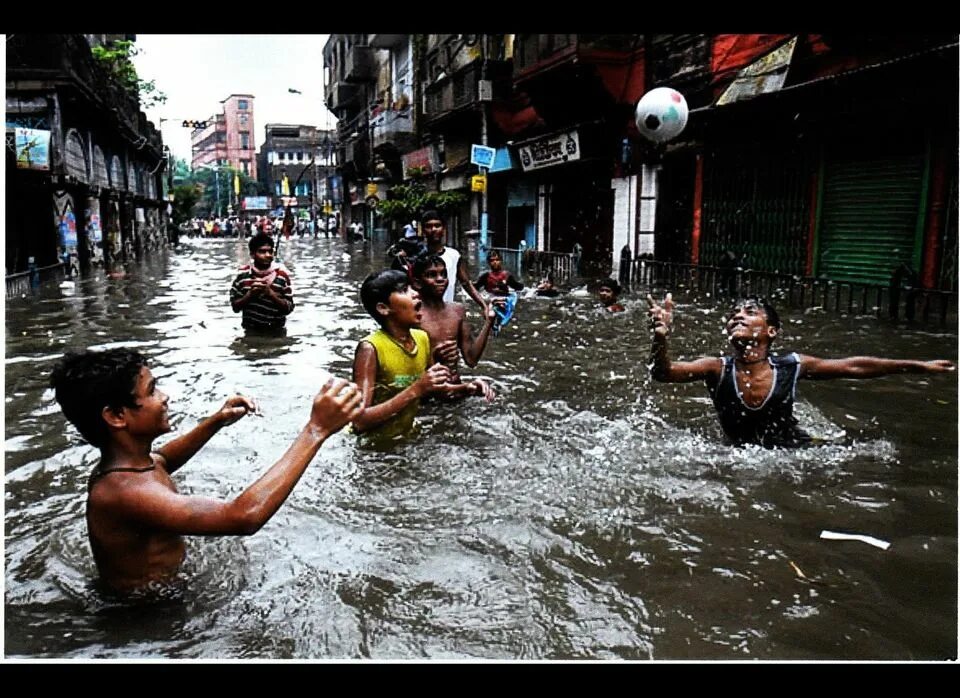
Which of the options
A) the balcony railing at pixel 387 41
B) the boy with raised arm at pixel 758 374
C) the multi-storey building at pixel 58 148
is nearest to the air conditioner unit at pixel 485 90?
the multi-storey building at pixel 58 148

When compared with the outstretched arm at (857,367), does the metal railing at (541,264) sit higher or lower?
lower

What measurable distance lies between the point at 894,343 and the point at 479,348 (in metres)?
6.13

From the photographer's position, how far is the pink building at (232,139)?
87.6 meters

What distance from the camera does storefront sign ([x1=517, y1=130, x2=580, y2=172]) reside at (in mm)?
20938

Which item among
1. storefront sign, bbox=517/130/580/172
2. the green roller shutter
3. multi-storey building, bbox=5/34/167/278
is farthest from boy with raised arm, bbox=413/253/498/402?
storefront sign, bbox=517/130/580/172

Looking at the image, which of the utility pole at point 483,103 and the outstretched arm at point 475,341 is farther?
the utility pole at point 483,103

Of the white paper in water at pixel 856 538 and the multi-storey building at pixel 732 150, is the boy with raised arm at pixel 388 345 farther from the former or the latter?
the multi-storey building at pixel 732 150

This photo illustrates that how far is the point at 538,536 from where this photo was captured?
3881mm

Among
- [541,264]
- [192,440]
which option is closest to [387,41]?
[541,264]

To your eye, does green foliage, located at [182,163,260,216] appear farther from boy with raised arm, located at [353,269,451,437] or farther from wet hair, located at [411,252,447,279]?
boy with raised arm, located at [353,269,451,437]

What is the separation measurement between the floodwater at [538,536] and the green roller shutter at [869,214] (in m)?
6.38

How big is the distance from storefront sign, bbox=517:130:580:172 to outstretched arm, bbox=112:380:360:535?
19.1 m
